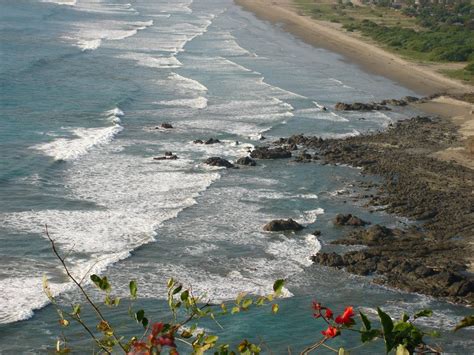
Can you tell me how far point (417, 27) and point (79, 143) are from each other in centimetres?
4989

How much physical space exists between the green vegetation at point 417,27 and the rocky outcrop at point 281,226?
30466 mm

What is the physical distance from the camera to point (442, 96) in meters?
45.2

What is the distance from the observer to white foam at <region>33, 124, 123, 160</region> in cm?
3041

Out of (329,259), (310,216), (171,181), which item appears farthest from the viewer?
(171,181)

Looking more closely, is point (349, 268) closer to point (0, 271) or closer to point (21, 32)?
point (0, 271)

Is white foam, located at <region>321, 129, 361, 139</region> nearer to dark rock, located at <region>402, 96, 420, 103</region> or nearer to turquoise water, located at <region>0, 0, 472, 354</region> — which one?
turquoise water, located at <region>0, 0, 472, 354</region>

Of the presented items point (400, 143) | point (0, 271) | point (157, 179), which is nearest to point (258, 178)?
point (157, 179)

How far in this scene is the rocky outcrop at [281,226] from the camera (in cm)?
2303

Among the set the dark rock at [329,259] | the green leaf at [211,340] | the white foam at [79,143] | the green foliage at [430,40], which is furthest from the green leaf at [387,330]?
the green foliage at [430,40]

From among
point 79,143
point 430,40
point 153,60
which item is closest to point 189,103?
point 79,143

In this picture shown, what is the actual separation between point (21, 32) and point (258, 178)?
37753 mm

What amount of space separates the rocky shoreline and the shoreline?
33.4 ft

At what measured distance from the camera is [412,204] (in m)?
26.1

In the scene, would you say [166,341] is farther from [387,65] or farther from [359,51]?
[359,51]
